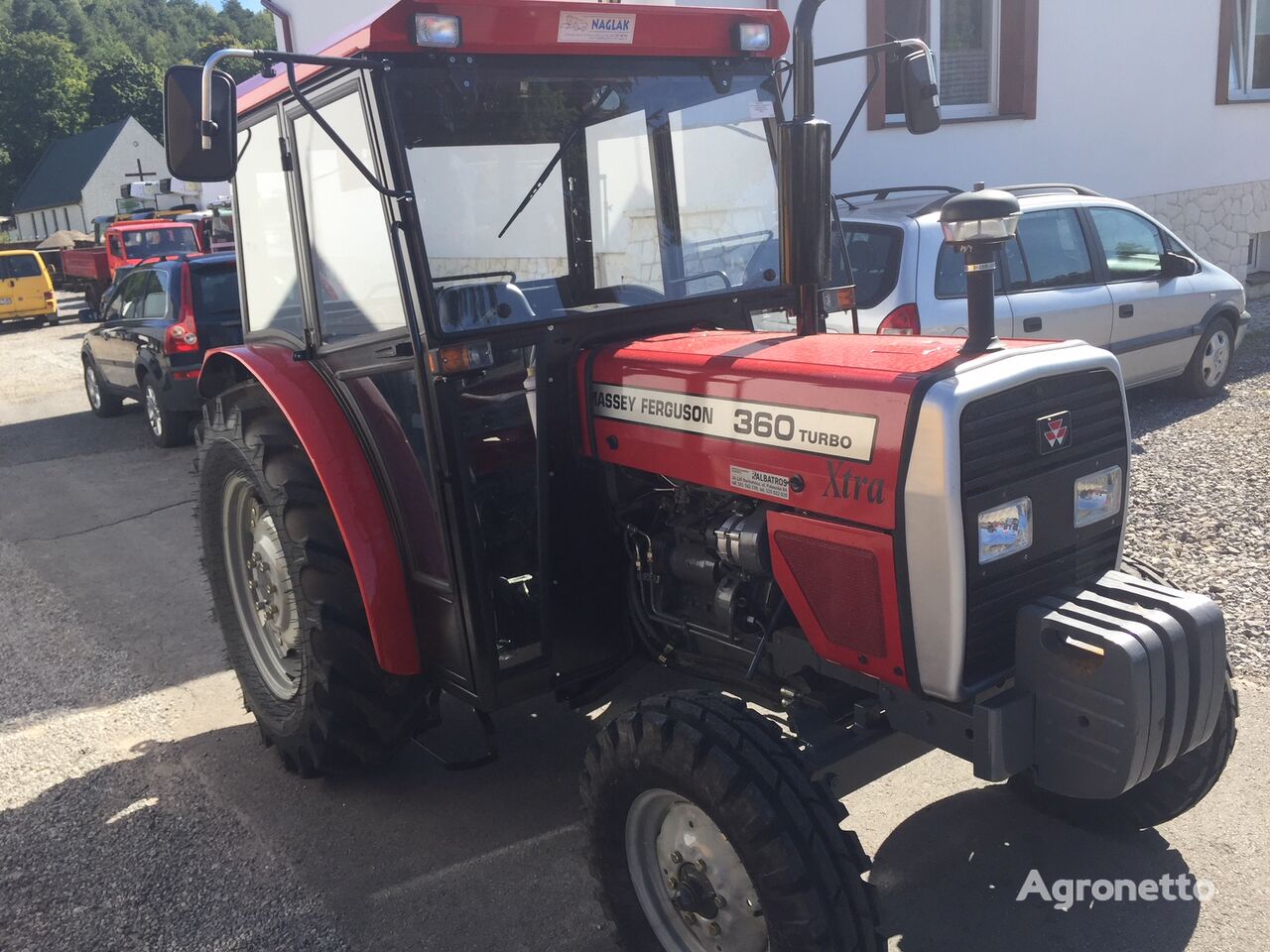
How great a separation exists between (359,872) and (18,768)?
1.53 meters

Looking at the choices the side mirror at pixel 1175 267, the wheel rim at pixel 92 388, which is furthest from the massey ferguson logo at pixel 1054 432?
the wheel rim at pixel 92 388

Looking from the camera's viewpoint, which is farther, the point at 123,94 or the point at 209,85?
the point at 123,94

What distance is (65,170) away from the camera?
197ft

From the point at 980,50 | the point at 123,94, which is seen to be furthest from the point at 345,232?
the point at 123,94

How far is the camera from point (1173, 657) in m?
2.29

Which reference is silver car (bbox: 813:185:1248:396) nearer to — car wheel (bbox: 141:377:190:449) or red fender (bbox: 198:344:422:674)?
red fender (bbox: 198:344:422:674)

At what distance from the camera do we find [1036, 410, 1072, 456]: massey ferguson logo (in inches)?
96.7

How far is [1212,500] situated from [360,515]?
459 cm

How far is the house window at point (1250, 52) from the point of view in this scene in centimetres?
1272

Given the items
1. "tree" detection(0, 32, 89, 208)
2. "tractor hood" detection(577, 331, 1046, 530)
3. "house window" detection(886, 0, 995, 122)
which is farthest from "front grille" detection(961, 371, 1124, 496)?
"tree" detection(0, 32, 89, 208)

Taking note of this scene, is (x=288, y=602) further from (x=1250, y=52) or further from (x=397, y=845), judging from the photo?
(x=1250, y=52)

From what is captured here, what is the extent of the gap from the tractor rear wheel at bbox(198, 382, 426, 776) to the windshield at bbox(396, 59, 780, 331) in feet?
2.76

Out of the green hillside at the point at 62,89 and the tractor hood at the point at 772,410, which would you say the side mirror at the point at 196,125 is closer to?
the tractor hood at the point at 772,410

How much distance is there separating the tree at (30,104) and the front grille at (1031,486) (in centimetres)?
7730
